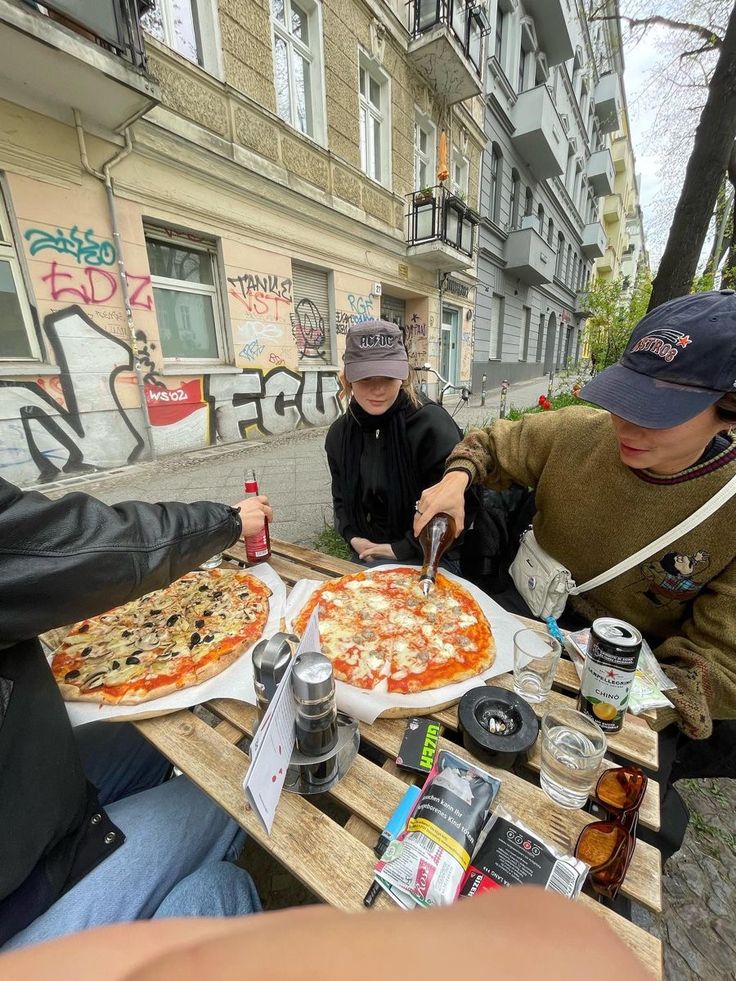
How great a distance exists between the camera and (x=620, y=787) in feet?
3.02

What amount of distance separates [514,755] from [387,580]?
94 cm

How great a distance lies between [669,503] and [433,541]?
88 cm

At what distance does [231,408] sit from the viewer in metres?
6.70

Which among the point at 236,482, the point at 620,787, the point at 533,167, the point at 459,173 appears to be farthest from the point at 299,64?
the point at 533,167

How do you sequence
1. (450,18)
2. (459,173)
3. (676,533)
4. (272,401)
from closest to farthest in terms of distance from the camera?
(676,533) → (272,401) → (450,18) → (459,173)

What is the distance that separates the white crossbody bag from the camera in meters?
1.34

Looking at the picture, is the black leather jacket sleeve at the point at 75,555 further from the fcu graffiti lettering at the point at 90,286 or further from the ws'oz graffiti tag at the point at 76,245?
the ws'oz graffiti tag at the point at 76,245

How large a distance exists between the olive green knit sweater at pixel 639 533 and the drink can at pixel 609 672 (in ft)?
1.04

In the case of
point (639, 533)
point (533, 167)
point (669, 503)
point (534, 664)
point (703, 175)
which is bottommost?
point (534, 664)

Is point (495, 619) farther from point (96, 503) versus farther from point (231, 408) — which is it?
point (231, 408)

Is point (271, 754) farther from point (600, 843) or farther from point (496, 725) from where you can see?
point (600, 843)

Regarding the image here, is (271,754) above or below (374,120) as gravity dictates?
below

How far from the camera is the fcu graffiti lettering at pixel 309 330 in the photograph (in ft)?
25.4

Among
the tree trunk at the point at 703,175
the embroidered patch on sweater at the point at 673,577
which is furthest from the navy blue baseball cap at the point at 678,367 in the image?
the tree trunk at the point at 703,175
